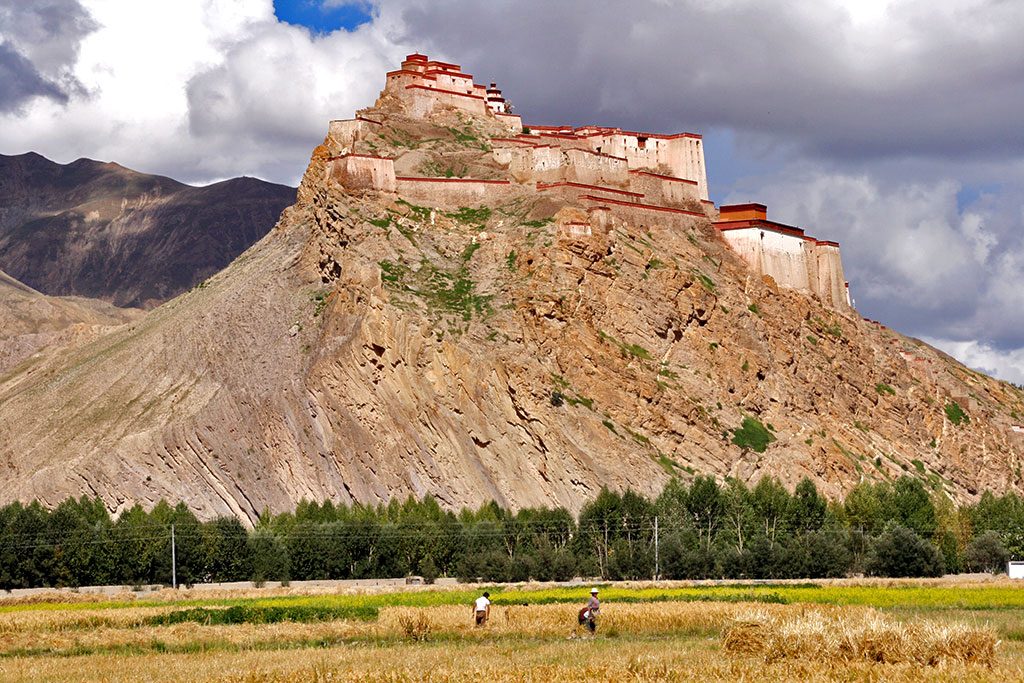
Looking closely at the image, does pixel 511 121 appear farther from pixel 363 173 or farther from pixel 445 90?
pixel 363 173

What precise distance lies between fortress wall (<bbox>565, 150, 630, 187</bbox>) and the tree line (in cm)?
3540

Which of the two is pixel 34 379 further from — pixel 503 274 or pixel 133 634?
pixel 133 634

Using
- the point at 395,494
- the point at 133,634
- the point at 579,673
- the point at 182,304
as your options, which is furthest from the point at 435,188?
the point at 579,673

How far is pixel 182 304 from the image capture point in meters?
129

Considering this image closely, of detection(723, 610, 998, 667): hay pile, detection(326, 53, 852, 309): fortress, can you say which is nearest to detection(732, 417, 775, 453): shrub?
detection(326, 53, 852, 309): fortress

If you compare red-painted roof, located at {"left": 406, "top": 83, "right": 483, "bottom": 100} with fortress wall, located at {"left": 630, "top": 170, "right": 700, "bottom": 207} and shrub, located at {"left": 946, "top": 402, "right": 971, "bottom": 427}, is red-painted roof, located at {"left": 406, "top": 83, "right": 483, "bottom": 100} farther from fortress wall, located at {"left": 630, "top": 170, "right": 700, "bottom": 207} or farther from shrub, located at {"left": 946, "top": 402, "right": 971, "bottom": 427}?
shrub, located at {"left": 946, "top": 402, "right": 971, "bottom": 427}

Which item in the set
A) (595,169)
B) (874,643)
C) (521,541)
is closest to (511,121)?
(595,169)

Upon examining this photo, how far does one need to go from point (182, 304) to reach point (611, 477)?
41.5 metres

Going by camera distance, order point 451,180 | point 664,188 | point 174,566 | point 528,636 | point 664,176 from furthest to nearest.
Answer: point 664,176 < point 664,188 < point 451,180 < point 174,566 < point 528,636

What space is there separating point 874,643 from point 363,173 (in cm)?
8878

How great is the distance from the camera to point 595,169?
131250 millimetres

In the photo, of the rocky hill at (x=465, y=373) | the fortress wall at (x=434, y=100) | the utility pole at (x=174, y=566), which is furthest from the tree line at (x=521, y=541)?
the fortress wall at (x=434, y=100)

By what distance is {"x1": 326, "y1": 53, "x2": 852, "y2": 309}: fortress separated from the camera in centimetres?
12462

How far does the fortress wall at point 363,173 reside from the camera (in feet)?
401
